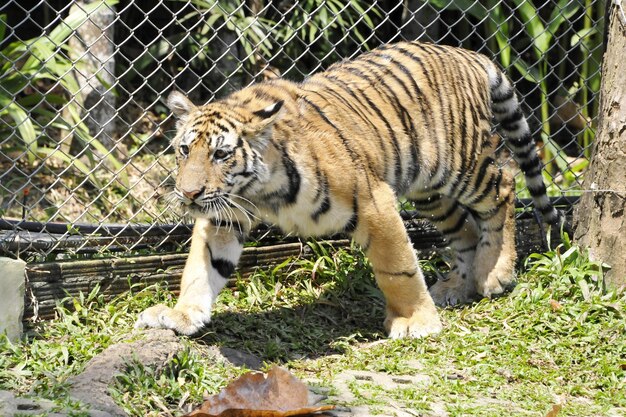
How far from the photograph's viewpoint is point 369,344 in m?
4.54

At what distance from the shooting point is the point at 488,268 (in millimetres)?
5105

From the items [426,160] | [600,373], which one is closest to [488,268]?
[426,160]

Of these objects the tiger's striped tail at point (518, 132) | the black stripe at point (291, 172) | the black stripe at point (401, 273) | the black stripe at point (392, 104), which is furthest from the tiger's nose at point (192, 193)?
the tiger's striped tail at point (518, 132)

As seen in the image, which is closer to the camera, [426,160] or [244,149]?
[244,149]

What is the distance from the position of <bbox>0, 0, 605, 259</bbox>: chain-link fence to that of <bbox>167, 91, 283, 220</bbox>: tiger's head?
65cm

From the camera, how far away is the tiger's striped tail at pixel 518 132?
530 centimetres

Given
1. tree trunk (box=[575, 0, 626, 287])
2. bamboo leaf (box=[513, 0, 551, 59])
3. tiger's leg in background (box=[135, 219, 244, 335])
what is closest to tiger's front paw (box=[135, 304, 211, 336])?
tiger's leg in background (box=[135, 219, 244, 335])

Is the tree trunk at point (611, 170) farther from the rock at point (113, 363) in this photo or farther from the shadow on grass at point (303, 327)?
the rock at point (113, 363)

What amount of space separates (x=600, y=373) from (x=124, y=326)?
210 cm

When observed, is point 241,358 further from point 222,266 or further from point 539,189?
point 539,189

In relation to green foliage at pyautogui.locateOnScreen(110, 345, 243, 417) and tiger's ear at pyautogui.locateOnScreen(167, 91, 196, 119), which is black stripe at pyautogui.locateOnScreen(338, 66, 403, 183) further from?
green foliage at pyautogui.locateOnScreen(110, 345, 243, 417)

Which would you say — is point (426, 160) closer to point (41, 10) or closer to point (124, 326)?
point (124, 326)

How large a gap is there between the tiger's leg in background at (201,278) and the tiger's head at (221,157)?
25 cm

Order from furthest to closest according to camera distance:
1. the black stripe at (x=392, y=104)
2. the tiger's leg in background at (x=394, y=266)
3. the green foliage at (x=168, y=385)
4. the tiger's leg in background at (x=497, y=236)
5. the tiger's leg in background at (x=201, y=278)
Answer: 1. the tiger's leg in background at (x=497, y=236)
2. the black stripe at (x=392, y=104)
3. the tiger's leg in background at (x=394, y=266)
4. the tiger's leg in background at (x=201, y=278)
5. the green foliage at (x=168, y=385)
